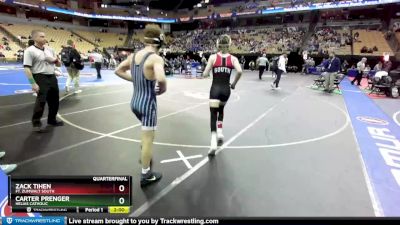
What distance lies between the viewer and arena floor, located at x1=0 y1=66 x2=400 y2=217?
3.47 metres

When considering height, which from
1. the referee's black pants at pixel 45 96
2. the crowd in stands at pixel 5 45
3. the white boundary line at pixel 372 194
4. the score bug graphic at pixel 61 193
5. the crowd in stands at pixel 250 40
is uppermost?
the crowd in stands at pixel 250 40

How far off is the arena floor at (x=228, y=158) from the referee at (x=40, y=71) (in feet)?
1.77

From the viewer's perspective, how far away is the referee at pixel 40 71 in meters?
5.93

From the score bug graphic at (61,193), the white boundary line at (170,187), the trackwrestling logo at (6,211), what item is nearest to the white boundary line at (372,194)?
the white boundary line at (170,187)

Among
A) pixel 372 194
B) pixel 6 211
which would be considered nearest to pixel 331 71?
pixel 372 194

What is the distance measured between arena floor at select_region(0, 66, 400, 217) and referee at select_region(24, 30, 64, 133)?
21.2 inches

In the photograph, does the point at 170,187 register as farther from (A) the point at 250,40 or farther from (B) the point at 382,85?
(A) the point at 250,40

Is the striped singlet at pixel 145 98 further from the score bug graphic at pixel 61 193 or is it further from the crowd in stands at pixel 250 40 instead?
the crowd in stands at pixel 250 40

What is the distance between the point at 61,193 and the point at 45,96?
13.6 feet

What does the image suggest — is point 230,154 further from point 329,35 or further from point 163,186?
point 329,35

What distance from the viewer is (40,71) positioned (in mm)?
6172

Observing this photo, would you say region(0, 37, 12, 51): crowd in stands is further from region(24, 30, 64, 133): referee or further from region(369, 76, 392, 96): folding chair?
region(369, 76, 392, 96): folding chair

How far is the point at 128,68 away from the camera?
394cm

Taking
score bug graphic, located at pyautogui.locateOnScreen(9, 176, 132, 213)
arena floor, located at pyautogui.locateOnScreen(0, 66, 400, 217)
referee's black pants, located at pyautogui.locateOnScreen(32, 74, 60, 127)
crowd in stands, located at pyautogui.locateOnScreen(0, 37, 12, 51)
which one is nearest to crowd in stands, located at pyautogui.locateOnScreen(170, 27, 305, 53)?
crowd in stands, located at pyautogui.locateOnScreen(0, 37, 12, 51)
